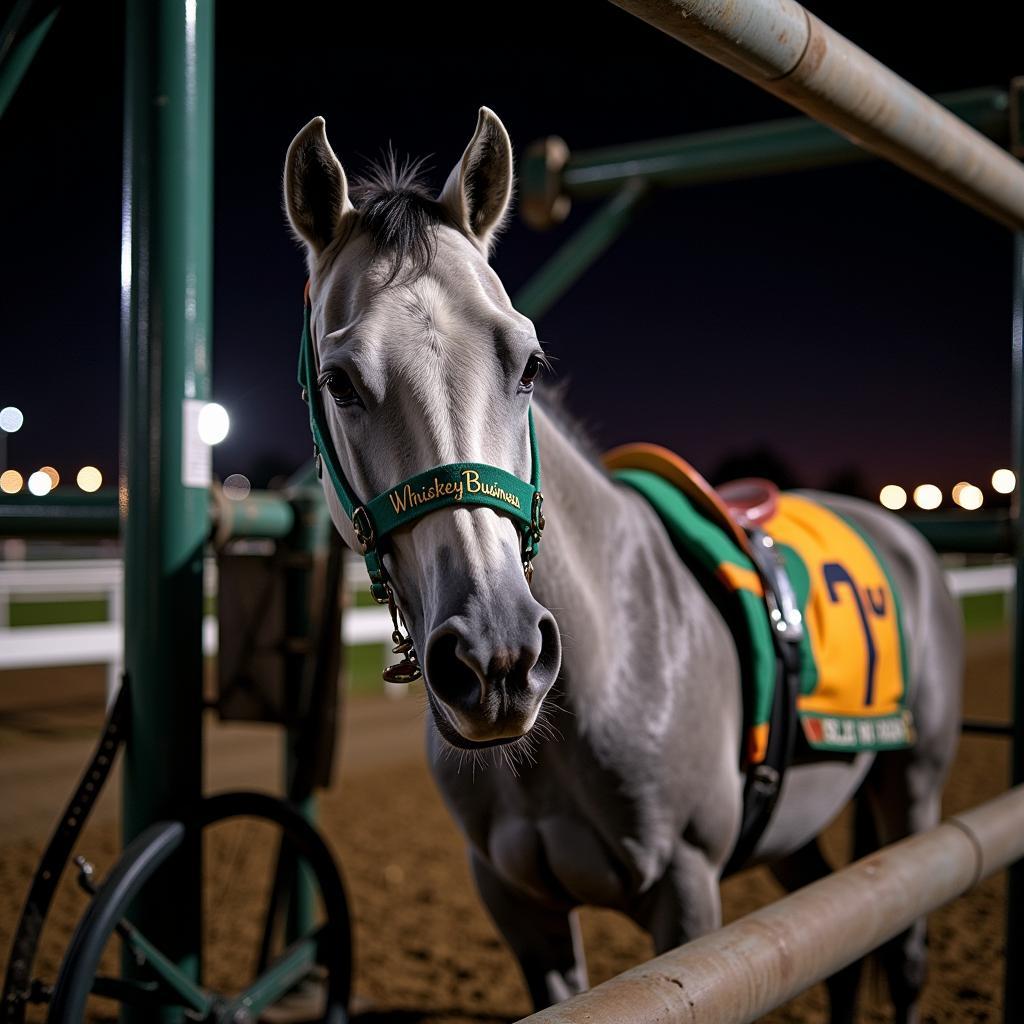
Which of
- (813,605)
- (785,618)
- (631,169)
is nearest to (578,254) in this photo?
(631,169)

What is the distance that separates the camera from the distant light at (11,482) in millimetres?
2148

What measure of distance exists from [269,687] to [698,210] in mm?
13213

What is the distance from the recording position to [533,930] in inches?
73.6

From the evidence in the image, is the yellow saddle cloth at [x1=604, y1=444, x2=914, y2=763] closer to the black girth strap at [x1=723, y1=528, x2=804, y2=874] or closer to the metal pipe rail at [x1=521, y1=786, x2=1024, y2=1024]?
the black girth strap at [x1=723, y1=528, x2=804, y2=874]

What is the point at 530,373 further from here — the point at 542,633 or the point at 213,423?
the point at 213,423

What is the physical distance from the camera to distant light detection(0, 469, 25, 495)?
215 centimetres

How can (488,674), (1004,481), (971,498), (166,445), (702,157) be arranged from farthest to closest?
(971,498) < (702,157) < (1004,481) < (166,445) < (488,674)

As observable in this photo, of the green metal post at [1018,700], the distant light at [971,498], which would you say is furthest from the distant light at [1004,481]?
the distant light at [971,498]

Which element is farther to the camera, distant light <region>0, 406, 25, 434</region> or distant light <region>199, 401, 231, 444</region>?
distant light <region>199, 401, 231, 444</region>

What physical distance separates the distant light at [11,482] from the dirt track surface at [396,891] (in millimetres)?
1210

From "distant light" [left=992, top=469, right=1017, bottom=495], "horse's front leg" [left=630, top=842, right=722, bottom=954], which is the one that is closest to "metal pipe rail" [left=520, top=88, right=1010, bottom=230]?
"distant light" [left=992, top=469, right=1017, bottom=495]

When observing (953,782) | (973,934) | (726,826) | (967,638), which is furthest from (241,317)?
(967,638)

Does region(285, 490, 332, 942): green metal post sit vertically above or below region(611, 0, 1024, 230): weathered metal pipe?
below

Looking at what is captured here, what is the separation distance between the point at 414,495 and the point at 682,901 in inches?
39.3
